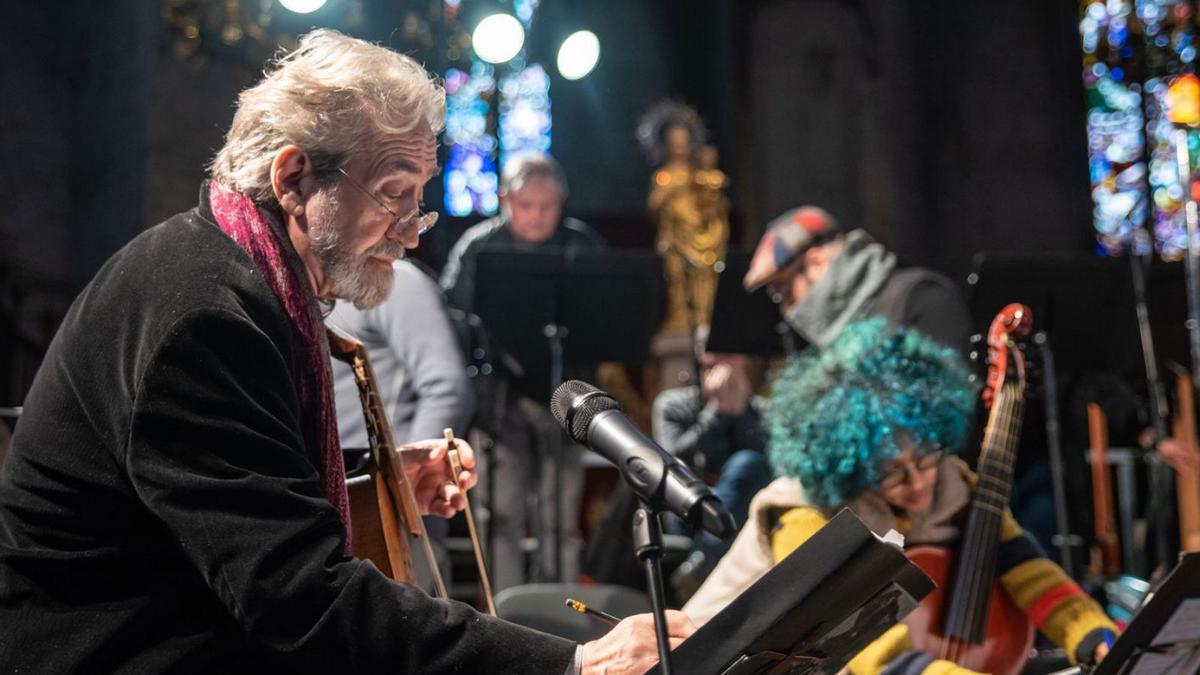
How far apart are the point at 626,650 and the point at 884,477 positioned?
1384 mm

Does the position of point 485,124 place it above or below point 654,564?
above

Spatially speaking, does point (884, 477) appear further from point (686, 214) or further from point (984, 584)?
point (686, 214)

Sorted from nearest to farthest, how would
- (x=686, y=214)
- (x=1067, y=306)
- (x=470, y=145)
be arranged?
1. (x=1067, y=306)
2. (x=686, y=214)
3. (x=470, y=145)

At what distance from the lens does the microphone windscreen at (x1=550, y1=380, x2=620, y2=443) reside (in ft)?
6.45

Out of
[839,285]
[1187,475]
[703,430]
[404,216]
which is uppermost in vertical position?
[404,216]

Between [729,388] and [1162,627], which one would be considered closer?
[1162,627]

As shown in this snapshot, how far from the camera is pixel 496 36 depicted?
912cm

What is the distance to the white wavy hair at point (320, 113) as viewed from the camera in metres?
2.30

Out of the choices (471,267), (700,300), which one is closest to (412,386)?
(471,267)

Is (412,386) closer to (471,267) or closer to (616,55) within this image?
(471,267)

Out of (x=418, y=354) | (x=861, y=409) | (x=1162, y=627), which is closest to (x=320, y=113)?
(x=861, y=409)

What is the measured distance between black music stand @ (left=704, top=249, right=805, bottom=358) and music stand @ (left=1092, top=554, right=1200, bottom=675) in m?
3.35

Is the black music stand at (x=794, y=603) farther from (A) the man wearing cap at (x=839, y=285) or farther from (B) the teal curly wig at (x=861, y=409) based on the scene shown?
(A) the man wearing cap at (x=839, y=285)

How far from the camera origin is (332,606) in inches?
75.1
